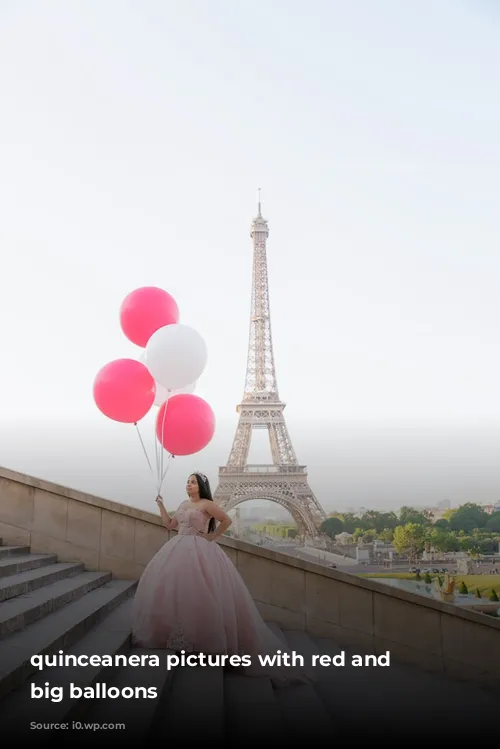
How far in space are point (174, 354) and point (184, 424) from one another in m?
0.76

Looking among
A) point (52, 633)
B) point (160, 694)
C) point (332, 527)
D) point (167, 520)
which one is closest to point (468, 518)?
point (332, 527)

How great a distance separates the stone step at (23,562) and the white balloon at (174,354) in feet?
7.32

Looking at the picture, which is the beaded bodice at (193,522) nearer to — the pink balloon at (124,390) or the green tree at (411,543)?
the pink balloon at (124,390)

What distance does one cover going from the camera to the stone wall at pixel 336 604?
680cm

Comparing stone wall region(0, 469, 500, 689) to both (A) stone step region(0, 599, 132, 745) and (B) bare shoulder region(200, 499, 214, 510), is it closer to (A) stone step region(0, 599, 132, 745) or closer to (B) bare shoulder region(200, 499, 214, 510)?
(B) bare shoulder region(200, 499, 214, 510)

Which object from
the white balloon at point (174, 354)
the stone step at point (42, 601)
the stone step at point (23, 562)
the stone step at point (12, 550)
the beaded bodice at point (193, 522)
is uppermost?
the white balloon at point (174, 354)

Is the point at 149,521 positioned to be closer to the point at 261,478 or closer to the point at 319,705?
the point at 319,705

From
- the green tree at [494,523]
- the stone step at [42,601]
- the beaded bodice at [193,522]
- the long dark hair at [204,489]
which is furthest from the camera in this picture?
the green tree at [494,523]

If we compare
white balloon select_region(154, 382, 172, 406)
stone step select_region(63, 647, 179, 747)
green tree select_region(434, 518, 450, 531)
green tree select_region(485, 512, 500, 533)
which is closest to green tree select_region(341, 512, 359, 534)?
green tree select_region(434, 518, 450, 531)

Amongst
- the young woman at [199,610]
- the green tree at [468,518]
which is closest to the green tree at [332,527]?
the green tree at [468,518]

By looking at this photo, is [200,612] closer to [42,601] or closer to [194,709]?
[194,709]

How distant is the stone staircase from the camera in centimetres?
337

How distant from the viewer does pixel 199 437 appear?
276 inches

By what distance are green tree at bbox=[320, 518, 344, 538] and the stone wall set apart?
2555 centimetres
